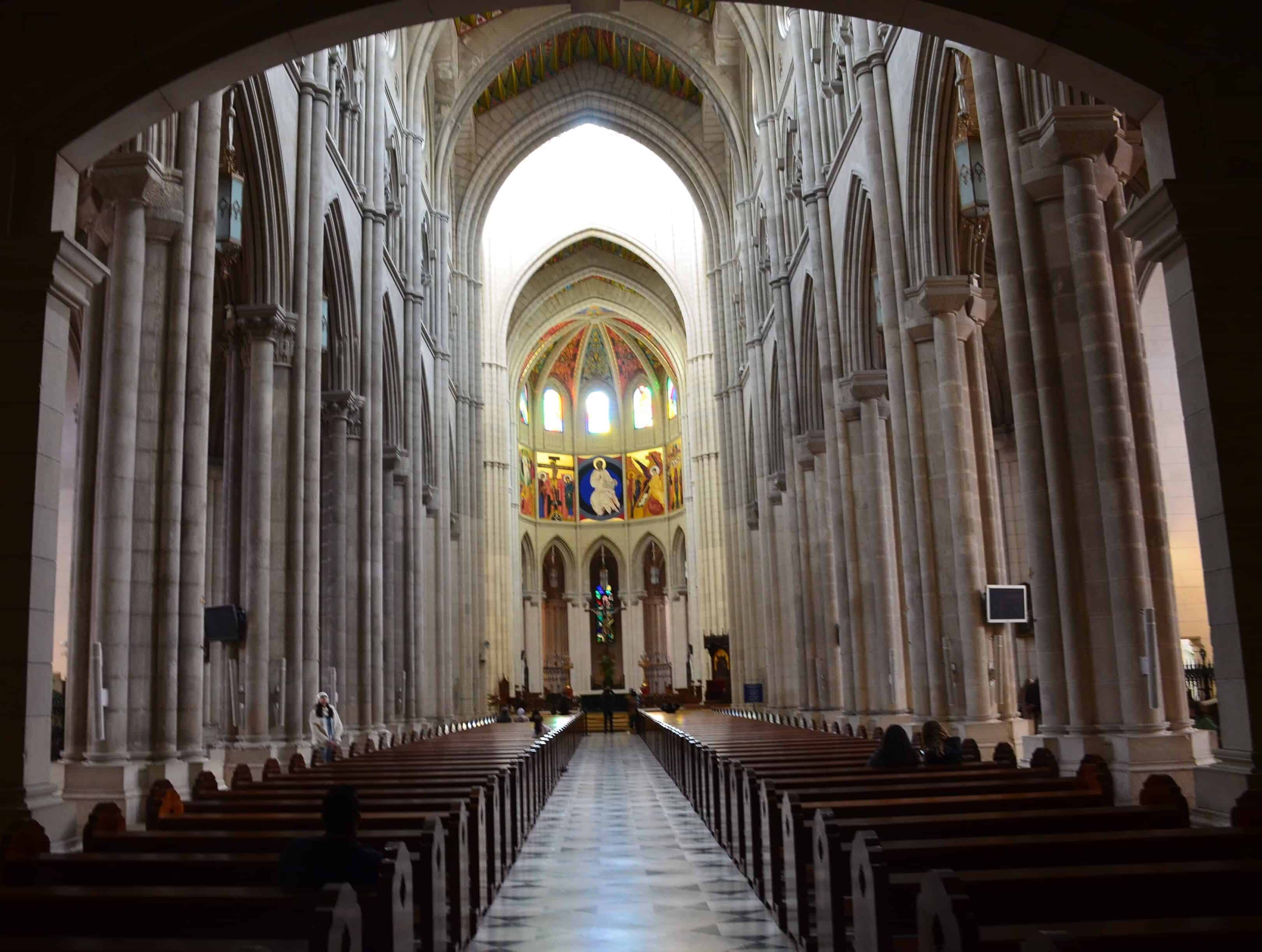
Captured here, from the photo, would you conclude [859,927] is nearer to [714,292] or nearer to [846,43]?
[846,43]

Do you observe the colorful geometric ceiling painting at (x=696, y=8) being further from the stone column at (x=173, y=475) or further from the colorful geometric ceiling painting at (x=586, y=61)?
the stone column at (x=173, y=475)

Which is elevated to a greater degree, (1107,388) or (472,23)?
(472,23)

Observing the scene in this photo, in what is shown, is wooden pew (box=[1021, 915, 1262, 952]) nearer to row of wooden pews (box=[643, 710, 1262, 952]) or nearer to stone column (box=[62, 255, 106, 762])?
row of wooden pews (box=[643, 710, 1262, 952])

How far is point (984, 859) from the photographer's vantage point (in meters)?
5.01

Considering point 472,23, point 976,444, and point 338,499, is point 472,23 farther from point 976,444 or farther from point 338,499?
point 976,444

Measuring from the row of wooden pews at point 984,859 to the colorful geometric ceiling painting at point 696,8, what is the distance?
27.9 metres

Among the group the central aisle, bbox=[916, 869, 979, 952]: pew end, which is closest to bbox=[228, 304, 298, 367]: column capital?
the central aisle

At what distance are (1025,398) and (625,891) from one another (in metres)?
6.13

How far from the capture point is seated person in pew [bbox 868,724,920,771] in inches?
371

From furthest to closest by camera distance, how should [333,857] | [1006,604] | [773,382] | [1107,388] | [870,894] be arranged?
[773,382] < [1006,604] < [1107,388] < [333,857] < [870,894]

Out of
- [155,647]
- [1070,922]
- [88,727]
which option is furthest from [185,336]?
[1070,922]

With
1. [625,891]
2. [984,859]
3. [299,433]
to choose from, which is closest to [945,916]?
[984,859]

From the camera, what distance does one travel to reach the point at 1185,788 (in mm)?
9461

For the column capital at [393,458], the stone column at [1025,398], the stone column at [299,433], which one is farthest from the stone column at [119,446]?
the column capital at [393,458]
